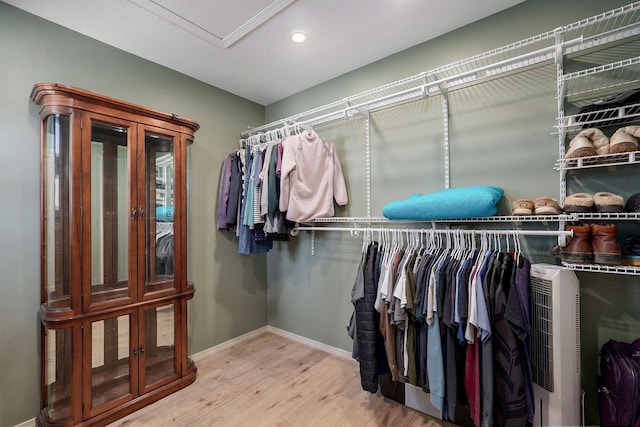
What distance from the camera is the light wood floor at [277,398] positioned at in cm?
174

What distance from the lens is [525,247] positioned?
1.66m

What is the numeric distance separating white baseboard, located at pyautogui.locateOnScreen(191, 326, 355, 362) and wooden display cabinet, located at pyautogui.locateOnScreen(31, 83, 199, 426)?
393 millimetres

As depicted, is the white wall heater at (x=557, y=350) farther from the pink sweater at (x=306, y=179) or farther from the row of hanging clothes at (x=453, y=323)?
the pink sweater at (x=306, y=179)

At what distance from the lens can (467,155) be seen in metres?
1.89

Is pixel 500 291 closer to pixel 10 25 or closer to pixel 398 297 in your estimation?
pixel 398 297

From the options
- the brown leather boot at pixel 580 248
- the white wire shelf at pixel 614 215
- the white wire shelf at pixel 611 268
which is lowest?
the white wire shelf at pixel 611 268

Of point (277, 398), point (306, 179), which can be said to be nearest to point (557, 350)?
point (277, 398)

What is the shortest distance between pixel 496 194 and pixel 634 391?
39.7 inches

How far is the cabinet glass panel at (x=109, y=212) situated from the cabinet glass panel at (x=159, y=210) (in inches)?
5.5

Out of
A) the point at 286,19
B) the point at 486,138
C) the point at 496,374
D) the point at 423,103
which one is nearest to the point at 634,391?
the point at 496,374

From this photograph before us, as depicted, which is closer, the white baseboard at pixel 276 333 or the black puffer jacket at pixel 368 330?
the black puffer jacket at pixel 368 330

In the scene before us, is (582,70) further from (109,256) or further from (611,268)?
(109,256)

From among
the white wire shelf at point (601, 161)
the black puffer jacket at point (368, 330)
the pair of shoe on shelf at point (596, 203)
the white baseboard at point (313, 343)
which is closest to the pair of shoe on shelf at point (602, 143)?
the white wire shelf at point (601, 161)

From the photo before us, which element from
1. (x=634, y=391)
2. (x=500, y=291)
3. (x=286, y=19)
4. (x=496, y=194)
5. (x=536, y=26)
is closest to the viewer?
(x=634, y=391)
